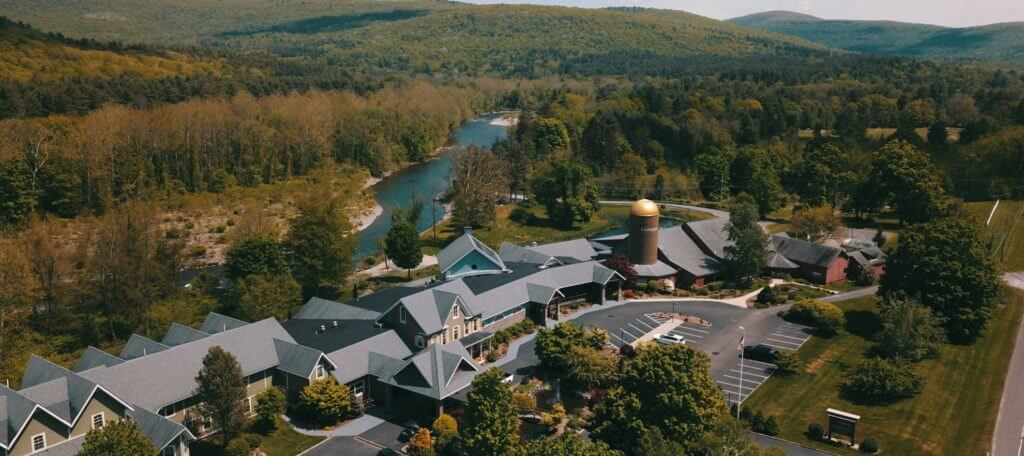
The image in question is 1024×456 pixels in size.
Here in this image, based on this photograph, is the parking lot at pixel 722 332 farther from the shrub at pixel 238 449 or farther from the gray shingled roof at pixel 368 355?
the shrub at pixel 238 449

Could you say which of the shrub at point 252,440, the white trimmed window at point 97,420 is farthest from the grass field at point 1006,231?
the white trimmed window at point 97,420

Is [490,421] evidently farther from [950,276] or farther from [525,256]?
[950,276]

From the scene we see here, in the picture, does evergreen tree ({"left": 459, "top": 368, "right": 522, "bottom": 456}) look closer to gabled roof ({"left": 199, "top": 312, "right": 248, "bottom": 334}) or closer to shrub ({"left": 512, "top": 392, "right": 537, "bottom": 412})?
shrub ({"left": 512, "top": 392, "right": 537, "bottom": 412})

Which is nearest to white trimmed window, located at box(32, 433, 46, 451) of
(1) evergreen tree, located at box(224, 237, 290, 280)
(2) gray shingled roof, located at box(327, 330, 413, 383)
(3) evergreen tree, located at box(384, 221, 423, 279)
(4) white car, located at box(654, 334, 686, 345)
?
(2) gray shingled roof, located at box(327, 330, 413, 383)

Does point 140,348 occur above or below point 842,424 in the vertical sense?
above

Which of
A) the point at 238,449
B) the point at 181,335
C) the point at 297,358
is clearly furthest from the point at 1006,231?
the point at 181,335
